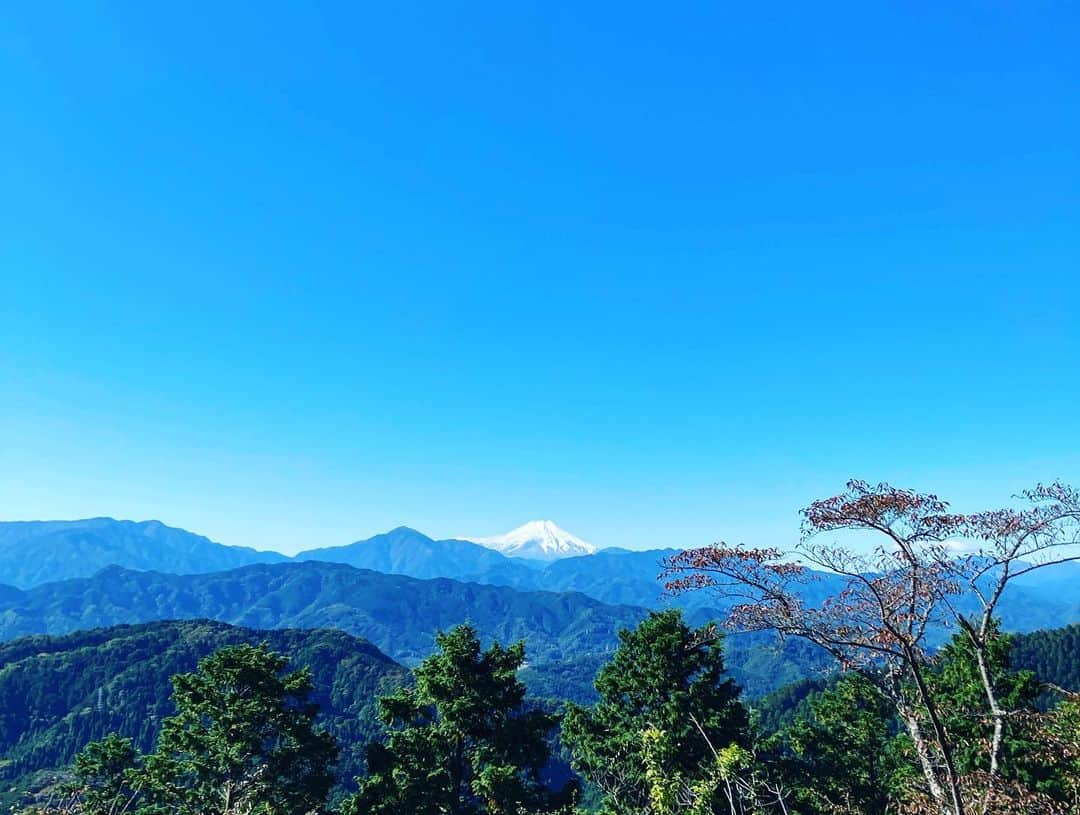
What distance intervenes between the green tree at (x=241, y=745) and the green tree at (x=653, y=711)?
11693 mm

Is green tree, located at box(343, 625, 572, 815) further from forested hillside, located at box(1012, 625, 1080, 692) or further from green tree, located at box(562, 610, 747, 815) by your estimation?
forested hillside, located at box(1012, 625, 1080, 692)

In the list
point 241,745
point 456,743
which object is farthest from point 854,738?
point 241,745

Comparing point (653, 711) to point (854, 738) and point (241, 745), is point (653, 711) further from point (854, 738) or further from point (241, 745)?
point (854, 738)

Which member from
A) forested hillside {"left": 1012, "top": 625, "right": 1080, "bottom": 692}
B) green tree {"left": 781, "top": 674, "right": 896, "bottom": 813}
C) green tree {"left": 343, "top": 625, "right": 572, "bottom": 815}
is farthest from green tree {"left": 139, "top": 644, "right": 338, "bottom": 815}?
forested hillside {"left": 1012, "top": 625, "right": 1080, "bottom": 692}

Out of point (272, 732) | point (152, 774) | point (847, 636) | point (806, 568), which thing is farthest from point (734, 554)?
point (152, 774)

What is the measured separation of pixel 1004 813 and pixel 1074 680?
19761 cm

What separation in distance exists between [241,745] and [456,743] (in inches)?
348

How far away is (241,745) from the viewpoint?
80.2 feet

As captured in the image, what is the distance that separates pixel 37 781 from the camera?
174 meters

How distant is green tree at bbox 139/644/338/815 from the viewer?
2445 centimetres

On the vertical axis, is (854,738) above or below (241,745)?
below

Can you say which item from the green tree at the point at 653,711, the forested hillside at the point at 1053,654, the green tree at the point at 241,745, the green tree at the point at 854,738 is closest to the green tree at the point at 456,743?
the green tree at the point at 653,711

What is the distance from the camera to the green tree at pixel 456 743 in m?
23.8

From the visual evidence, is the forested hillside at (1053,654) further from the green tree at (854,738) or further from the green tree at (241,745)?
the green tree at (241,745)
